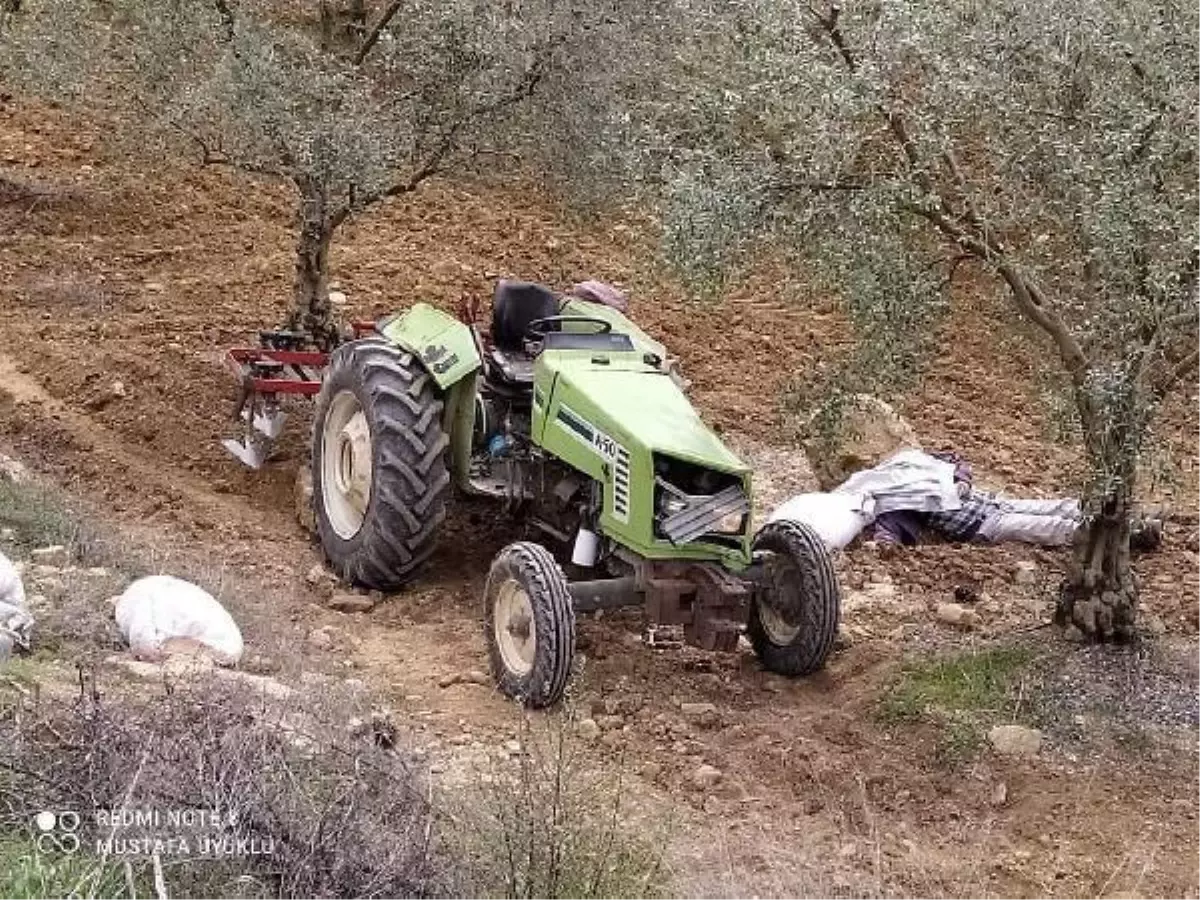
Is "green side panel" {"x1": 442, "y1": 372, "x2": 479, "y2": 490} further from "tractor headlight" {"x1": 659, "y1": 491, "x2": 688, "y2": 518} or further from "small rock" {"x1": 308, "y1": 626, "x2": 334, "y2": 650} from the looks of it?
"tractor headlight" {"x1": 659, "y1": 491, "x2": 688, "y2": 518}

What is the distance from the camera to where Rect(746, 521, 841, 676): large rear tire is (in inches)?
265

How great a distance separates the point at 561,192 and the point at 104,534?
3321 millimetres

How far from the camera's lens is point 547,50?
893 centimetres

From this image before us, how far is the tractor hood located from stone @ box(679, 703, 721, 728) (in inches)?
36.4

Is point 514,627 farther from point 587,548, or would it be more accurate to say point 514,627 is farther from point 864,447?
point 864,447

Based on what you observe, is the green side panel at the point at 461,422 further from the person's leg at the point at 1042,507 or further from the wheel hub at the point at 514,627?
the person's leg at the point at 1042,507

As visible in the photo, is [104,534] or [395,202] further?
[395,202]

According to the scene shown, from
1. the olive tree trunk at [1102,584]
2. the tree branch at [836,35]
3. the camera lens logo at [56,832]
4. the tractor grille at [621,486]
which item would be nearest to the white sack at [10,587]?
the camera lens logo at [56,832]

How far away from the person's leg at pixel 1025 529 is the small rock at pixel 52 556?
4.54m

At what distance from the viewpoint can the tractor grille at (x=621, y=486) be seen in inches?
259

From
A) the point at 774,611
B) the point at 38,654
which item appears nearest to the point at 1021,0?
the point at 774,611

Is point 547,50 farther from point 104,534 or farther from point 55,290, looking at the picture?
point 55,290

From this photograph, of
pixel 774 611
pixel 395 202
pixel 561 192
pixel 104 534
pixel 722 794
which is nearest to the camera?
pixel 722 794

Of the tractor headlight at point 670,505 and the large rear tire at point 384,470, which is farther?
the large rear tire at point 384,470
